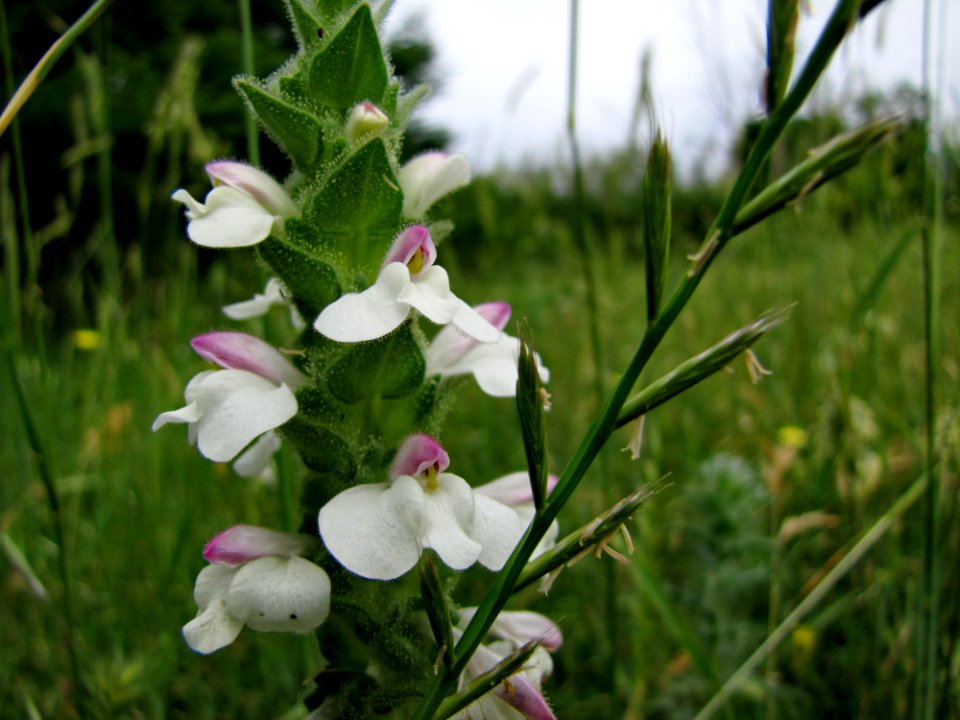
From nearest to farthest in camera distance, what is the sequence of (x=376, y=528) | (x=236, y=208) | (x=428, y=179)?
(x=376, y=528) → (x=236, y=208) → (x=428, y=179)

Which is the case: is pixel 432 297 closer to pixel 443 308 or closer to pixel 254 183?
pixel 443 308

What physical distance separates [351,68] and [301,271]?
0.68 ft

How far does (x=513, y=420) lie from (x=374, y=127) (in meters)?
1.90

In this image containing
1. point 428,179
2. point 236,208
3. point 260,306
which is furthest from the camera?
point 260,306

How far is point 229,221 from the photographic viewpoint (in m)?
0.71

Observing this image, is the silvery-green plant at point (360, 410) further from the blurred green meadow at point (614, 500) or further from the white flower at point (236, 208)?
the blurred green meadow at point (614, 500)

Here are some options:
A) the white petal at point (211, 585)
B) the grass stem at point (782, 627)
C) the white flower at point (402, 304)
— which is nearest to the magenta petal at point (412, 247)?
the white flower at point (402, 304)

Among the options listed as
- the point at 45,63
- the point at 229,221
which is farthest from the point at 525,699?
the point at 45,63

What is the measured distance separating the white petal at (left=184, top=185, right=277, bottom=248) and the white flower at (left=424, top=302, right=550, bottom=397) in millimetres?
215

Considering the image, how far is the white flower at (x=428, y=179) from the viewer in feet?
2.70

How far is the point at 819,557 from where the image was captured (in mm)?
1702

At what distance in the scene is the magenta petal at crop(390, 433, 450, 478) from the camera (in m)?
0.69

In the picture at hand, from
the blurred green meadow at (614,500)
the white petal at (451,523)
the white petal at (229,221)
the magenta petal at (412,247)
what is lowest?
the blurred green meadow at (614,500)

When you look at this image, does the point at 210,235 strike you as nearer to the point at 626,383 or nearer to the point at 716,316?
the point at 626,383
